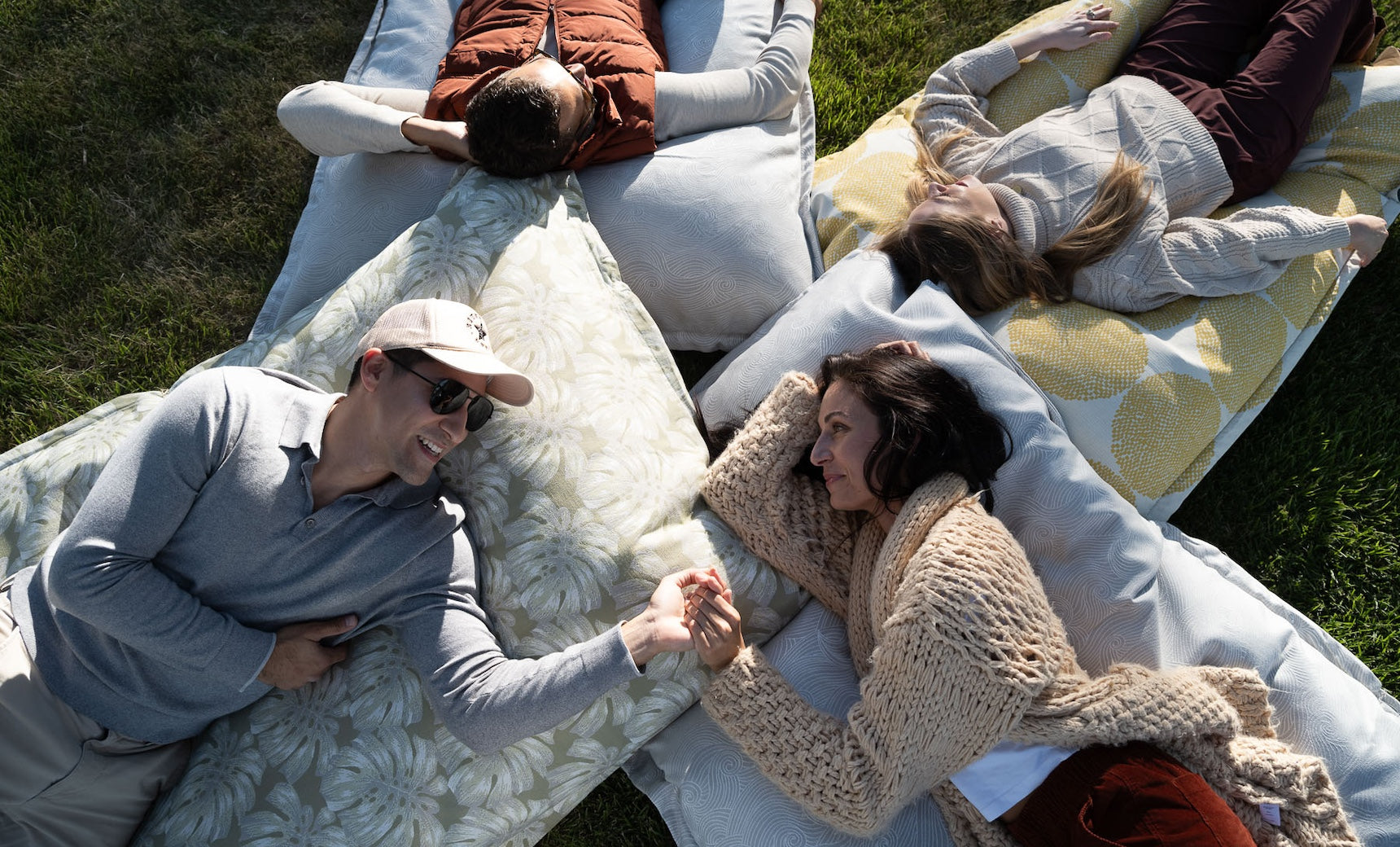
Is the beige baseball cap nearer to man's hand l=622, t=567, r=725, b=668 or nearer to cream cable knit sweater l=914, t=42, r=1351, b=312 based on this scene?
man's hand l=622, t=567, r=725, b=668

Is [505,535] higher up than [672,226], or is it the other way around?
[672,226]

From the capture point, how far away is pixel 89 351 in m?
3.61

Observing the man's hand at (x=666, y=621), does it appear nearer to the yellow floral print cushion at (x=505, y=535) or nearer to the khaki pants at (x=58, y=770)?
the yellow floral print cushion at (x=505, y=535)

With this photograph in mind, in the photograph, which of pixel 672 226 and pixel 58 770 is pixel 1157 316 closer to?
pixel 672 226

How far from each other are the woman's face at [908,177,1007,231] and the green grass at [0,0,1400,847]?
1.12 meters

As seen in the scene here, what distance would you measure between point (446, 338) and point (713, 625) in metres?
1.14

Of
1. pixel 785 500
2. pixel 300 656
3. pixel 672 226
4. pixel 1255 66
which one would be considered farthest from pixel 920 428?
pixel 1255 66

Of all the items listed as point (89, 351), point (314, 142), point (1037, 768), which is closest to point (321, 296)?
point (314, 142)

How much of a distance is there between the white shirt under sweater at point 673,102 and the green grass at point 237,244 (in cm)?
67

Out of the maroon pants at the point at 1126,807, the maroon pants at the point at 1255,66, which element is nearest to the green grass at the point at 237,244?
the maroon pants at the point at 1255,66

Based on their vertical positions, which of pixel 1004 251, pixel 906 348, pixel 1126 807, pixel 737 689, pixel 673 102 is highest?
pixel 673 102

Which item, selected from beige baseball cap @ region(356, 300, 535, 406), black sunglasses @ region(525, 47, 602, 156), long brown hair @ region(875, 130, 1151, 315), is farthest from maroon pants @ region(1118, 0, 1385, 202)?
beige baseball cap @ region(356, 300, 535, 406)

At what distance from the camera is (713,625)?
245cm

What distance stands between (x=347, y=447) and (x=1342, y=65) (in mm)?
4542
